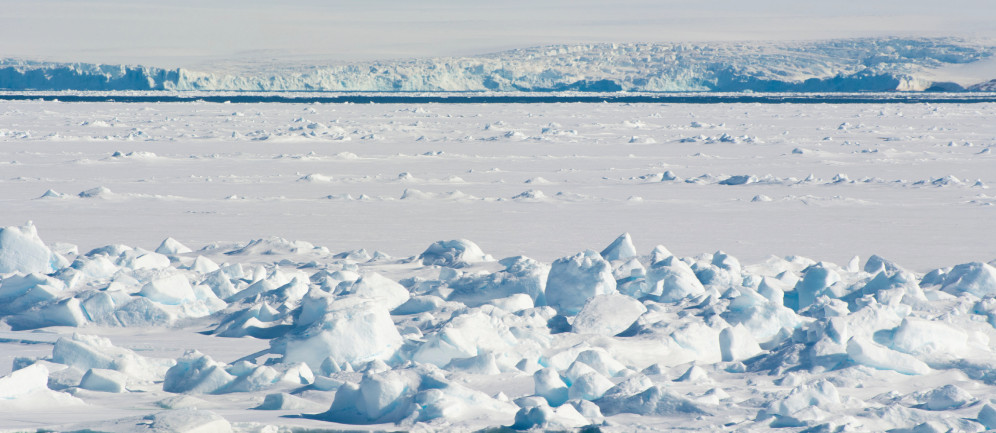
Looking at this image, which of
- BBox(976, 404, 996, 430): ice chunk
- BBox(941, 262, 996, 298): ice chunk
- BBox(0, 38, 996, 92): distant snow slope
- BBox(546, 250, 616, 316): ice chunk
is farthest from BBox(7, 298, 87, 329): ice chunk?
BBox(0, 38, 996, 92): distant snow slope

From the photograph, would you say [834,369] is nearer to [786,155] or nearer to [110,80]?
[786,155]

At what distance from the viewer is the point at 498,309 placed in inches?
173

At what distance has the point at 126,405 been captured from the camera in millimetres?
3342

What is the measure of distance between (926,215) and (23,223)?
7.57m

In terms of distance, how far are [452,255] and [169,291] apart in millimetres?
1934

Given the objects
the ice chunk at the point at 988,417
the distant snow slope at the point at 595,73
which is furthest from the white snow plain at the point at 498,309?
the distant snow slope at the point at 595,73

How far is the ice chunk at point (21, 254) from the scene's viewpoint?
233 inches

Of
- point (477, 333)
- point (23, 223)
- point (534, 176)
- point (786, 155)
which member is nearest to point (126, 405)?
point (477, 333)

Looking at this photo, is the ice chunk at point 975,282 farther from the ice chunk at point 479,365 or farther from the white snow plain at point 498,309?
the ice chunk at point 479,365

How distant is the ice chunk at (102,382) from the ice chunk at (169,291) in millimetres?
1439

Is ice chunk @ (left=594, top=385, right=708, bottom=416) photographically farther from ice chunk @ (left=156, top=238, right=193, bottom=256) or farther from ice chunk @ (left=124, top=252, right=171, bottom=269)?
ice chunk @ (left=156, top=238, right=193, bottom=256)

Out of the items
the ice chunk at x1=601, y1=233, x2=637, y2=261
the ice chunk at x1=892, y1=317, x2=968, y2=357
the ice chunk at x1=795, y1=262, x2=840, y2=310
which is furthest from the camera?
the ice chunk at x1=601, y1=233, x2=637, y2=261

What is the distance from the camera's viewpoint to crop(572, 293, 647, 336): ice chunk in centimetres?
439

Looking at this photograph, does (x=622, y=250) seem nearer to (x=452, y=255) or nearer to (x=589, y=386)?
(x=452, y=255)
